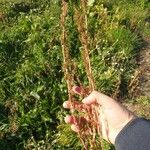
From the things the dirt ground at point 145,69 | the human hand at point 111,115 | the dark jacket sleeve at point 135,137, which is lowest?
the dirt ground at point 145,69

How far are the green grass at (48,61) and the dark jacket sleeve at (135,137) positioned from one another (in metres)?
2.44

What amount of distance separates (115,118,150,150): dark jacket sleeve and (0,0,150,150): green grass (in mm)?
2439

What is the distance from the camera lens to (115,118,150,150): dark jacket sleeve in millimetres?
2106

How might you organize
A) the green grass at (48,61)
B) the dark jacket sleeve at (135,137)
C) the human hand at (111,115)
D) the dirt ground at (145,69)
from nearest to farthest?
the dark jacket sleeve at (135,137) → the human hand at (111,115) → the green grass at (48,61) → the dirt ground at (145,69)

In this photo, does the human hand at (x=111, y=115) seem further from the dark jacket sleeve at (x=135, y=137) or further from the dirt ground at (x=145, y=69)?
the dirt ground at (x=145, y=69)

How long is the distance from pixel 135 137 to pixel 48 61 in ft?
13.9

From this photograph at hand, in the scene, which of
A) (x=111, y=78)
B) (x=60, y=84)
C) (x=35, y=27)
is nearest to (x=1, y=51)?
(x=35, y=27)

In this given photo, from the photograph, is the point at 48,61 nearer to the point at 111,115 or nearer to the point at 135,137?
the point at 111,115

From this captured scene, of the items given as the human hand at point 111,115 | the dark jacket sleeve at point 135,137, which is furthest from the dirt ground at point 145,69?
the dark jacket sleeve at point 135,137

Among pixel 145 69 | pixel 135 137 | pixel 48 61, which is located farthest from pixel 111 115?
pixel 145 69

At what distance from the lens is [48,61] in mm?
6305

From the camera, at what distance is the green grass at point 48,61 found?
17.2 feet

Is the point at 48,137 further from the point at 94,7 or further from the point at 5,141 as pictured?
the point at 94,7

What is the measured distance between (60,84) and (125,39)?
1587mm
